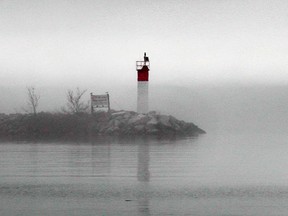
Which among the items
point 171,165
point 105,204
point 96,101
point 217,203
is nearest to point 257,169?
point 171,165

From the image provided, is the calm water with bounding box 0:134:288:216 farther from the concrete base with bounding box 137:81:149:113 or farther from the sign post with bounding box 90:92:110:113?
the sign post with bounding box 90:92:110:113

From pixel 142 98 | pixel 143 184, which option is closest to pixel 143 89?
pixel 142 98

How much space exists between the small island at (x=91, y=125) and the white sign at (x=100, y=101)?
1041mm

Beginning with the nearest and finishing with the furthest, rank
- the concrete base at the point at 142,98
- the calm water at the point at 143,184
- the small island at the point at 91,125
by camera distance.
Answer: the calm water at the point at 143,184, the small island at the point at 91,125, the concrete base at the point at 142,98

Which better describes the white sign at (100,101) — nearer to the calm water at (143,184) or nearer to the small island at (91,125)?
the small island at (91,125)

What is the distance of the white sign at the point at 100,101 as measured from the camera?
47188mm

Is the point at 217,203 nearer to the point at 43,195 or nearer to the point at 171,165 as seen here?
the point at 43,195

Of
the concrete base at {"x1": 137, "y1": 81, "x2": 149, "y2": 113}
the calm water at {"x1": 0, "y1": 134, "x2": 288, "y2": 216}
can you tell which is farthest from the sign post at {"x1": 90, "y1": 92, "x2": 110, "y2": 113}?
the calm water at {"x1": 0, "y1": 134, "x2": 288, "y2": 216}

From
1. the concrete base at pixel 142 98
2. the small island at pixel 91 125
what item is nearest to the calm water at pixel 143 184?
the small island at pixel 91 125

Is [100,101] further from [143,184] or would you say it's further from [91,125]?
[143,184]

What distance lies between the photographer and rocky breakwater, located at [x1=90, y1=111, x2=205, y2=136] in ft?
140

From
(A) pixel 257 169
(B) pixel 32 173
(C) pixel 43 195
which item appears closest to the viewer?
(C) pixel 43 195

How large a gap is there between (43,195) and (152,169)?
240 inches

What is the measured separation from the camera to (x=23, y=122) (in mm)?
45719
